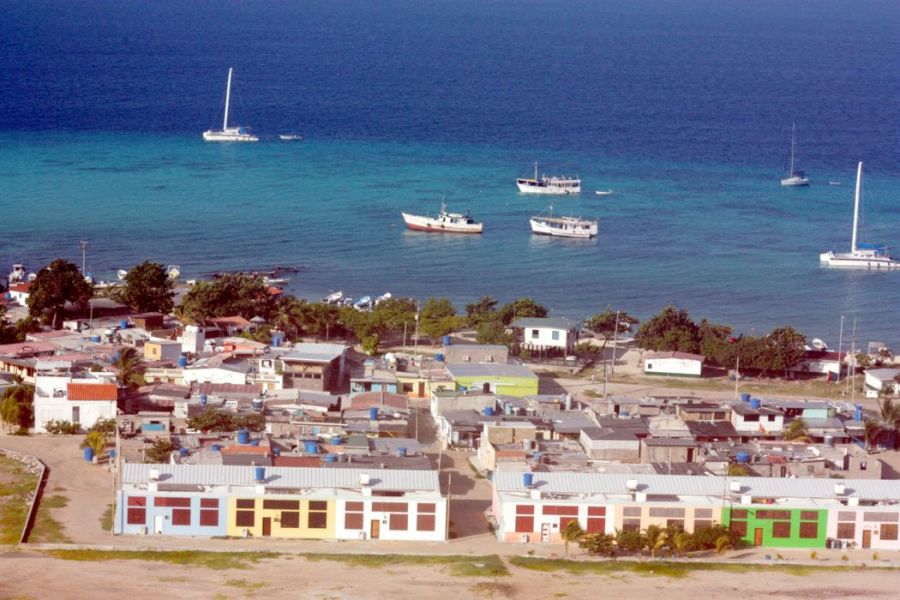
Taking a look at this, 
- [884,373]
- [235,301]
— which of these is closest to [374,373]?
[235,301]

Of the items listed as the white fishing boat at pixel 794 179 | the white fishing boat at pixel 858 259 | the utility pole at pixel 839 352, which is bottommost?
the utility pole at pixel 839 352

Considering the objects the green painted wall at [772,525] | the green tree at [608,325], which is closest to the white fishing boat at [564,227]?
the green tree at [608,325]

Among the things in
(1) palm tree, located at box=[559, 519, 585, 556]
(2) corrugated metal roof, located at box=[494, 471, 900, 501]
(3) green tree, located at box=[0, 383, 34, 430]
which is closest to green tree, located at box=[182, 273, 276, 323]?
(3) green tree, located at box=[0, 383, 34, 430]

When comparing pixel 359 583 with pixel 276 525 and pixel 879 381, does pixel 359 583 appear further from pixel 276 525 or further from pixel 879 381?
pixel 879 381

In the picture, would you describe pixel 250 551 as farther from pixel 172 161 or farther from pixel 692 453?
pixel 172 161

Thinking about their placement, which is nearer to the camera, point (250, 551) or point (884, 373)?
point (250, 551)

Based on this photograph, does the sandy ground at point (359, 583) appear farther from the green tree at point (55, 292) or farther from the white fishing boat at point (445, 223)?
the white fishing boat at point (445, 223)

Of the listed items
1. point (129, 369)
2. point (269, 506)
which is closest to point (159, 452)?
point (269, 506)
